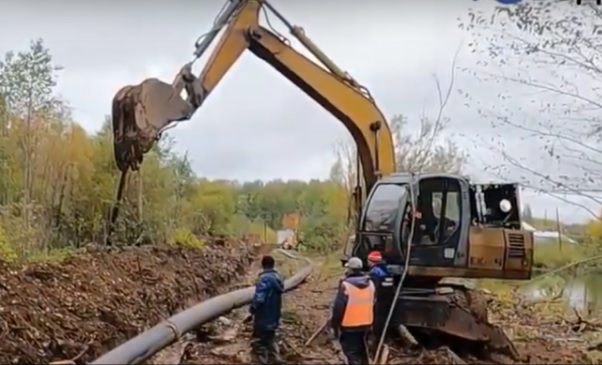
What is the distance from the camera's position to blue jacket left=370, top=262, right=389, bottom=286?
9008mm

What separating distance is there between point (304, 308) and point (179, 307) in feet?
7.06

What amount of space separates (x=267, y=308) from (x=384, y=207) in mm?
2100

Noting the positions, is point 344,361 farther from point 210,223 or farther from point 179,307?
point 210,223

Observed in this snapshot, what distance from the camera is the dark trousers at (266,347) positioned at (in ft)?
28.8

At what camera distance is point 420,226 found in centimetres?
973

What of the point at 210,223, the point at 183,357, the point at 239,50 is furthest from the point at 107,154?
the point at 183,357

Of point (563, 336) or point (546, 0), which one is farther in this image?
point (563, 336)

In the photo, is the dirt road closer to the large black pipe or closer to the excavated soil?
the excavated soil

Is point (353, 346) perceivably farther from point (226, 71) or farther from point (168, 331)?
point (226, 71)

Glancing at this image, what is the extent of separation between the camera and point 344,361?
852 cm

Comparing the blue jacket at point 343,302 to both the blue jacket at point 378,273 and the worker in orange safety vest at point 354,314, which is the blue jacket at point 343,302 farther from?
the blue jacket at point 378,273

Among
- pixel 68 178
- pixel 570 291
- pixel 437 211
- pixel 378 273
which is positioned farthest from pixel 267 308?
pixel 68 178

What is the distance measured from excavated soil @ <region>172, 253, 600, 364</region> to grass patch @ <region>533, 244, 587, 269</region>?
37.0 inches

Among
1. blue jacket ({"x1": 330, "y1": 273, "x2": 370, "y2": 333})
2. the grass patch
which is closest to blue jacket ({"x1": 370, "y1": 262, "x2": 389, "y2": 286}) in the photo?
blue jacket ({"x1": 330, "y1": 273, "x2": 370, "y2": 333})
